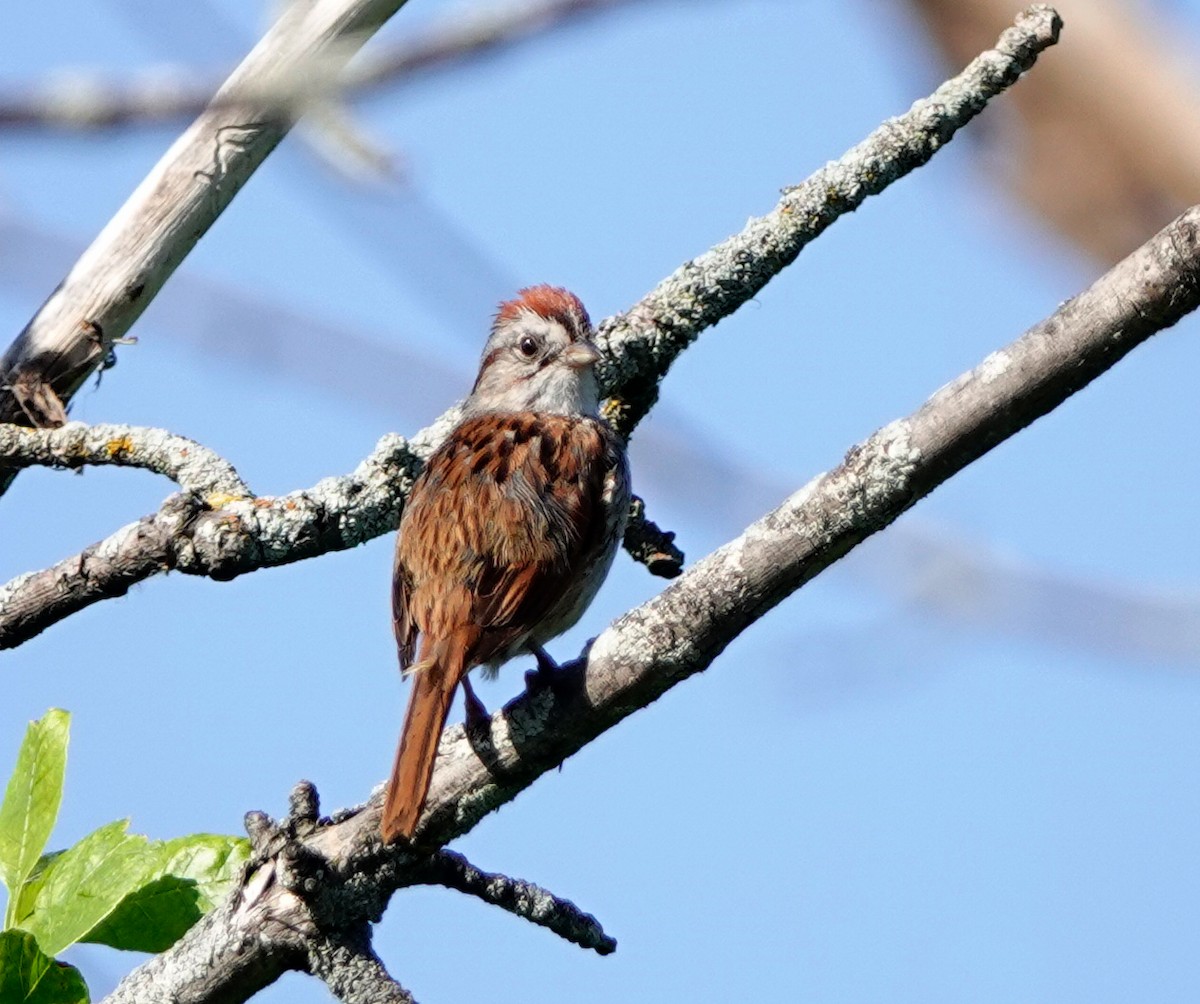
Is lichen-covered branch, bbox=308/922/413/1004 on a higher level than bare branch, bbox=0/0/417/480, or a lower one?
lower

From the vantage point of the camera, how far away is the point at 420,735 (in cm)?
355

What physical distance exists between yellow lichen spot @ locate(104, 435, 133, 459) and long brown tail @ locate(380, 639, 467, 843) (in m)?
0.90

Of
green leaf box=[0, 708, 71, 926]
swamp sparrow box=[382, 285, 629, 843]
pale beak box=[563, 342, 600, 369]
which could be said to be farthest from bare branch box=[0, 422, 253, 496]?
pale beak box=[563, 342, 600, 369]

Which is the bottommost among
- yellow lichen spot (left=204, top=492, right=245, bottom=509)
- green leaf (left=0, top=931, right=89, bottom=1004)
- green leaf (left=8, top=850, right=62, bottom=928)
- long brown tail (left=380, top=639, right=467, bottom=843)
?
green leaf (left=0, top=931, right=89, bottom=1004)

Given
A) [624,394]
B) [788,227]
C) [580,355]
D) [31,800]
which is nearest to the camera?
[31,800]

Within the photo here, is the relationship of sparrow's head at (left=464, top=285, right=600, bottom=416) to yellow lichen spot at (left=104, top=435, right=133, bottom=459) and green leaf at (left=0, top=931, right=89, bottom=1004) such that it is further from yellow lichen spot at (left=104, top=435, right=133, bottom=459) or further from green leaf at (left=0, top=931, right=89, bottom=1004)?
green leaf at (left=0, top=931, right=89, bottom=1004)

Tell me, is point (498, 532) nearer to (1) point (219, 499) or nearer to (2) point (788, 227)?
(1) point (219, 499)

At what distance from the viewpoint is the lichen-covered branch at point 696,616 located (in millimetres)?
2738

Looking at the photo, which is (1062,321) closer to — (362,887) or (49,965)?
(362,887)

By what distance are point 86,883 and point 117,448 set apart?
1225mm

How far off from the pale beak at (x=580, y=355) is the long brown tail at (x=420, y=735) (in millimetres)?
1128

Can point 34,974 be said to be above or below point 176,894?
below

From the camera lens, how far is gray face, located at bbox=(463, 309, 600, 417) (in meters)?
5.42

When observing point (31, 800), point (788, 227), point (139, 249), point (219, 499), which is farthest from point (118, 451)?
point (788, 227)
